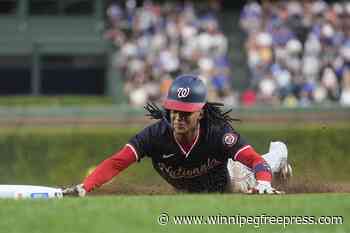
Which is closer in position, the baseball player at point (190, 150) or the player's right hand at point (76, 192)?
the player's right hand at point (76, 192)

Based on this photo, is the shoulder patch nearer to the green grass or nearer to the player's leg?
the player's leg

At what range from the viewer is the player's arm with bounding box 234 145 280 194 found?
810 centimetres

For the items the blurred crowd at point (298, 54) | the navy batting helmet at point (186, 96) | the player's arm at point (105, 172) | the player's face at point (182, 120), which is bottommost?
the player's arm at point (105, 172)

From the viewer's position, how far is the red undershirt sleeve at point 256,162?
819 centimetres

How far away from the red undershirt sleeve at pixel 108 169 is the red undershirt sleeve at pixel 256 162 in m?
0.96

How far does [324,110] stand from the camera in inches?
693

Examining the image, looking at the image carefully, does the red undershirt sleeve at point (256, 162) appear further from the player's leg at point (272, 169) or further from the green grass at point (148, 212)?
the player's leg at point (272, 169)

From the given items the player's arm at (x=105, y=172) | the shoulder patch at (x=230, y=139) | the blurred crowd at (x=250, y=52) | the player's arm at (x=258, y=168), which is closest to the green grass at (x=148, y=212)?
the player's arm at (x=258, y=168)

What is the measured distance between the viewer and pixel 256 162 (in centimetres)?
837

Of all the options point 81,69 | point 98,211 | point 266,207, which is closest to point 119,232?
point 98,211

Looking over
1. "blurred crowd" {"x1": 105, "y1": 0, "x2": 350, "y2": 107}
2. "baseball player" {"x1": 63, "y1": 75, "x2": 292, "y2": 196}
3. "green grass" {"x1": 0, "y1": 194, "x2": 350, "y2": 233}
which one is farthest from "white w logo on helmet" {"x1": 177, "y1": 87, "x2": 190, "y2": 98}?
"blurred crowd" {"x1": 105, "y1": 0, "x2": 350, "y2": 107}

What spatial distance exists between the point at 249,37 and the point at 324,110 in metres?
5.53

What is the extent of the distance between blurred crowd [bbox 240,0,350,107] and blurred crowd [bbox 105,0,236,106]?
2.53ft

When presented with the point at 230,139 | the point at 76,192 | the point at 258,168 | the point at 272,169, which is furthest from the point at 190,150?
the point at 272,169
